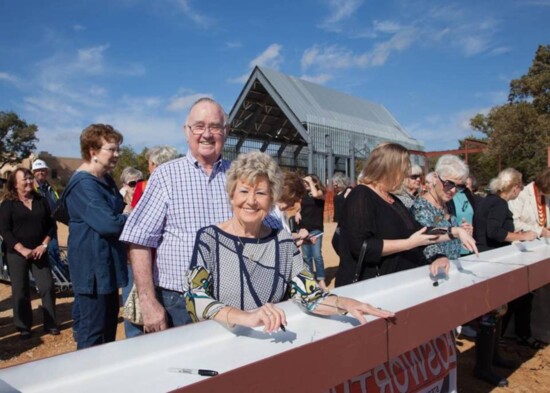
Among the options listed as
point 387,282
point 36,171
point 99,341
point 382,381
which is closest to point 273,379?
point 382,381

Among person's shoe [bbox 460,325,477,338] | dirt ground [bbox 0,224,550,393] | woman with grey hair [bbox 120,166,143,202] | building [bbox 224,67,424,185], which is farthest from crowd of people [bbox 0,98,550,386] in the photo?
building [bbox 224,67,424,185]

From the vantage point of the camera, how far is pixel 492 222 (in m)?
4.52

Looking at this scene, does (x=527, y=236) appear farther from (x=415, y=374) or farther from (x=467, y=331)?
(x=415, y=374)

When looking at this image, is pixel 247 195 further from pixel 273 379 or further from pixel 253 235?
pixel 273 379

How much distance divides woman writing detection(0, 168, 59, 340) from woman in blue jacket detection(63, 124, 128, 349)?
A: 2598 millimetres

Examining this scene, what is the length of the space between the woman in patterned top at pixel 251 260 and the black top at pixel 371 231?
0.84m

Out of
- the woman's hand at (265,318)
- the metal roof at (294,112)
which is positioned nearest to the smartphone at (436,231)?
the woman's hand at (265,318)

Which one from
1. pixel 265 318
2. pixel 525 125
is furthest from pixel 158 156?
pixel 525 125

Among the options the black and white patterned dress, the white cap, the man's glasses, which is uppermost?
the white cap

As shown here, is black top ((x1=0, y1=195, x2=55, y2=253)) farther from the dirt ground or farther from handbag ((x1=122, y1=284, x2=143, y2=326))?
handbag ((x1=122, y1=284, x2=143, y2=326))

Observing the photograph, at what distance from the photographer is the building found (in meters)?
23.3

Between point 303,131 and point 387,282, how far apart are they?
2073 cm

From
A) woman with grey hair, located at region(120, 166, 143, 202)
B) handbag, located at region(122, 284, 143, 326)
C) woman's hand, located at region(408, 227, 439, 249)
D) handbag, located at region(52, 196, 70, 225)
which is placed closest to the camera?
woman's hand, located at region(408, 227, 439, 249)

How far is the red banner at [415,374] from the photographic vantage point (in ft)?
7.17
